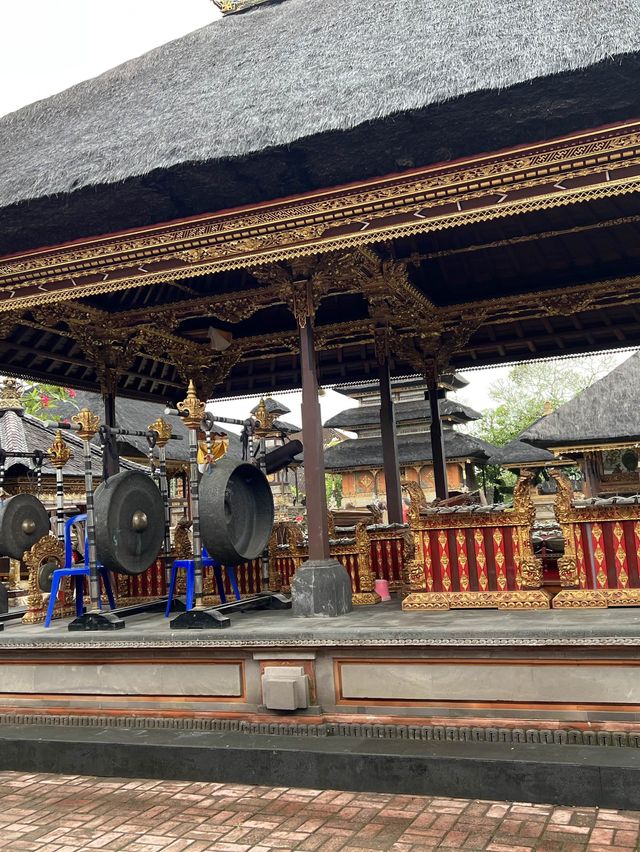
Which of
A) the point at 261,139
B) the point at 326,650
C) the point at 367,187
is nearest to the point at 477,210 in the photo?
the point at 367,187

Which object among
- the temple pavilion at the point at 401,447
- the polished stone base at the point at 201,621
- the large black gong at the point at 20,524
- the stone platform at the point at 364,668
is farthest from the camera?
the temple pavilion at the point at 401,447

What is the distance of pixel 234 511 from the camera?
8156 millimetres

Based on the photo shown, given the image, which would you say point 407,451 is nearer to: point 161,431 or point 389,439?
point 389,439

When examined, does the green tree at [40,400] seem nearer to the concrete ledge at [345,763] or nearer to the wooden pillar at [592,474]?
the wooden pillar at [592,474]

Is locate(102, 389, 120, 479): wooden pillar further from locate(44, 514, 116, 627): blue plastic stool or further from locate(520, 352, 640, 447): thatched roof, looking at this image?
locate(520, 352, 640, 447): thatched roof

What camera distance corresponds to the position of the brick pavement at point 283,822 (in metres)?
4.89

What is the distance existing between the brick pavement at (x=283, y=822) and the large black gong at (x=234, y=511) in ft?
7.56

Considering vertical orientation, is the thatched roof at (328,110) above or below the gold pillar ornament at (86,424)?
above

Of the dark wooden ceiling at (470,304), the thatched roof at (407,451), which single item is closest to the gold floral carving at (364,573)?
the dark wooden ceiling at (470,304)

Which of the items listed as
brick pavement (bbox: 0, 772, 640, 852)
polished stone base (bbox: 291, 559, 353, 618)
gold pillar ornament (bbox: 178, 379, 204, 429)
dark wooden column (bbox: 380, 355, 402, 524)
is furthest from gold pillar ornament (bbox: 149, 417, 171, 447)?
dark wooden column (bbox: 380, 355, 402, 524)

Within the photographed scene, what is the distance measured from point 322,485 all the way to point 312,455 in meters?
0.34

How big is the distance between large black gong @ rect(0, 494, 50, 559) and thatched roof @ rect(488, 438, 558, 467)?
76.6ft

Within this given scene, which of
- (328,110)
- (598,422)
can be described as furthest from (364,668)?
(598,422)

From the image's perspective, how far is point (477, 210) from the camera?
6.78 meters
